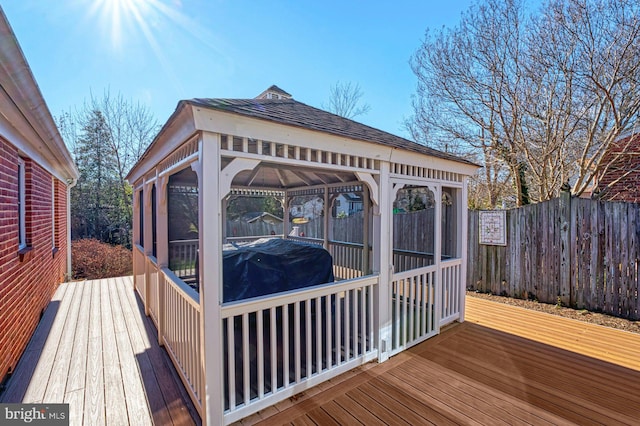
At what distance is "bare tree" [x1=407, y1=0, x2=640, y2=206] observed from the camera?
5.17m

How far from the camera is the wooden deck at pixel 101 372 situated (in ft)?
8.20

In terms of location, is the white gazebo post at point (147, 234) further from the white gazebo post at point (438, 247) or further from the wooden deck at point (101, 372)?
the white gazebo post at point (438, 247)

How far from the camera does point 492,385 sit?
9.36ft

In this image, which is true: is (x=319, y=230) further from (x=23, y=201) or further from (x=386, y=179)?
(x=23, y=201)

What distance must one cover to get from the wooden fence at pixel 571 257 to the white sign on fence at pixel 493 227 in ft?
0.28

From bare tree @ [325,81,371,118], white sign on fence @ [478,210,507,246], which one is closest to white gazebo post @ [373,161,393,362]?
white sign on fence @ [478,210,507,246]

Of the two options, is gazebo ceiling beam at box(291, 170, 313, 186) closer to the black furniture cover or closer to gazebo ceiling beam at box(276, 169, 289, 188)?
gazebo ceiling beam at box(276, 169, 289, 188)

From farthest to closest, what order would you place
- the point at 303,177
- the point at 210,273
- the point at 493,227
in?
1. the point at 303,177
2. the point at 493,227
3. the point at 210,273

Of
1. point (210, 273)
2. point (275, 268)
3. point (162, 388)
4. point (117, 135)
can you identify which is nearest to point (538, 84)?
point (275, 268)

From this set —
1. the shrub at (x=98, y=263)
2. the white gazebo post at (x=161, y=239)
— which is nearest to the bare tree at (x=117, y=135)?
the shrub at (x=98, y=263)

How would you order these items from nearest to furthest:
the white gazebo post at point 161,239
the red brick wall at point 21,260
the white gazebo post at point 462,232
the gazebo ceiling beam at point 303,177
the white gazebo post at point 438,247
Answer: the red brick wall at point 21,260, the white gazebo post at point 161,239, the white gazebo post at point 438,247, the white gazebo post at point 462,232, the gazebo ceiling beam at point 303,177

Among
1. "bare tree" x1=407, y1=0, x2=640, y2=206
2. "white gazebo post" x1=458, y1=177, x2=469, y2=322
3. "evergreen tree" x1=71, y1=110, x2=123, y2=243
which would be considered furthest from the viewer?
"evergreen tree" x1=71, y1=110, x2=123, y2=243

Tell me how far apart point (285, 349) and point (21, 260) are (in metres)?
3.40

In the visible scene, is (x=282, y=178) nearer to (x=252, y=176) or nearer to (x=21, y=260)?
(x=252, y=176)
